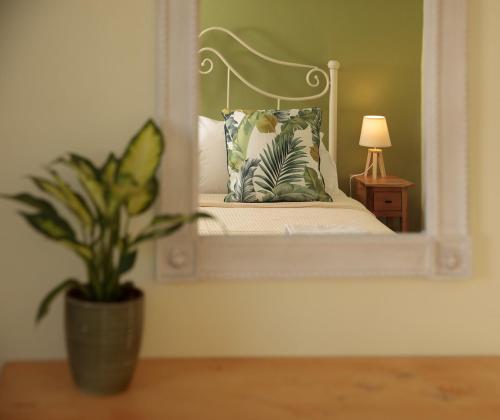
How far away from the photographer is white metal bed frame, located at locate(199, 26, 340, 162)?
6.22ft

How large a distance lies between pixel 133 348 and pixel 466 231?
2.27 feet

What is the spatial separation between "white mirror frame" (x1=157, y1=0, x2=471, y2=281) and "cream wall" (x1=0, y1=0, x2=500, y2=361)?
0.03 meters

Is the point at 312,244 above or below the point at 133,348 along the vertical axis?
above

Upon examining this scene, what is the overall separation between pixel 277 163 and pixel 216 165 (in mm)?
153

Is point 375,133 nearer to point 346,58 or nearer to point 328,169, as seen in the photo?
point 328,169

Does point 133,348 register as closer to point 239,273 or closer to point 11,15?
point 239,273

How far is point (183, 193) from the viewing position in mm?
1432

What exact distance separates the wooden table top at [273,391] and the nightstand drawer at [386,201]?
0.33m

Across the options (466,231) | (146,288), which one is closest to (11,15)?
(146,288)

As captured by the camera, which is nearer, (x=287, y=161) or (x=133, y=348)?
(x=133, y=348)

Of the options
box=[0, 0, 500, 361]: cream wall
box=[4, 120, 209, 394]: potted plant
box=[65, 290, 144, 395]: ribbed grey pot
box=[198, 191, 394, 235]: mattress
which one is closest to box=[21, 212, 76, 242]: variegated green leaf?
box=[4, 120, 209, 394]: potted plant

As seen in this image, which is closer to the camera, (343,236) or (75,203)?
(75,203)

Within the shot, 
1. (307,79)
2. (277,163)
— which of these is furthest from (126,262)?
(307,79)

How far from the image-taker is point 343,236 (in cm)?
147
